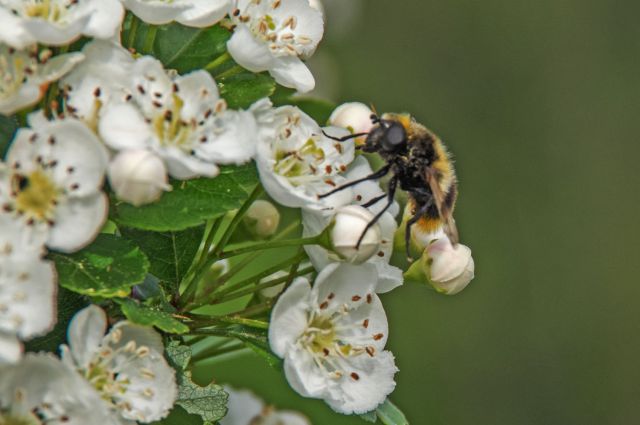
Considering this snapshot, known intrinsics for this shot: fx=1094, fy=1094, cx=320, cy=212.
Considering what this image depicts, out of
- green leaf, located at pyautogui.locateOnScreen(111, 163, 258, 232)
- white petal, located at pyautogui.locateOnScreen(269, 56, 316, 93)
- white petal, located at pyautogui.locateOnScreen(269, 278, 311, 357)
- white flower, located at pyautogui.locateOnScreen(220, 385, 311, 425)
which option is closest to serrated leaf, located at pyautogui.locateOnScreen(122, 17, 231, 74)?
white petal, located at pyautogui.locateOnScreen(269, 56, 316, 93)

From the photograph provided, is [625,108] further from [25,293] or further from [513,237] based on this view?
[25,293]

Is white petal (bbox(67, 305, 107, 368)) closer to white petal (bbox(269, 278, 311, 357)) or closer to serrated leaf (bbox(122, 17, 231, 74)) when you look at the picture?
white petal (bbox(269, 278, 311, 357))

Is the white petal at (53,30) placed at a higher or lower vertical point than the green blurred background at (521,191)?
higher

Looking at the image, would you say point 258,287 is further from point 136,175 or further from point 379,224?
point 136,175

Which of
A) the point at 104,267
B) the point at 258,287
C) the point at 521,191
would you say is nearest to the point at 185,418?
the point at 258,287

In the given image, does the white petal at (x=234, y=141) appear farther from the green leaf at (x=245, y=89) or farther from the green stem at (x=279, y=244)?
the green stem at (x=279, y=244)

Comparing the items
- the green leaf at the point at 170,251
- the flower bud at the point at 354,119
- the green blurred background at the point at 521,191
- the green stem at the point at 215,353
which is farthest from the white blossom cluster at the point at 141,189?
the green blurred background at the point at 521,191
